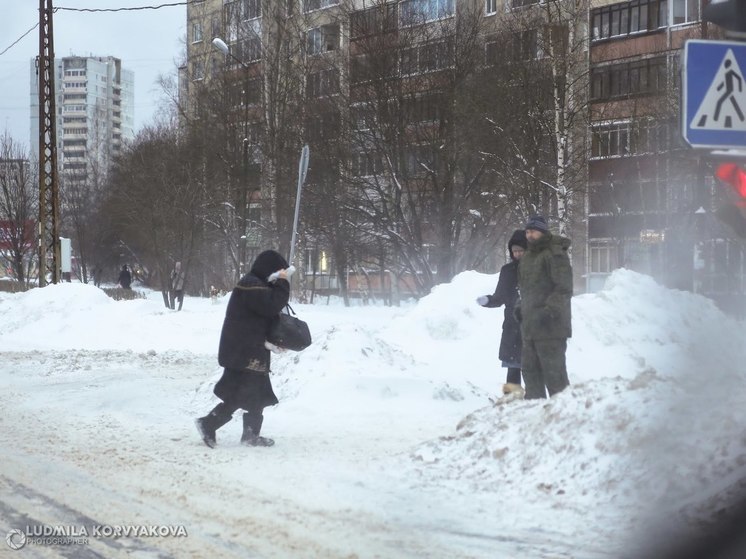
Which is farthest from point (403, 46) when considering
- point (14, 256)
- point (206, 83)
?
point (14, 256)

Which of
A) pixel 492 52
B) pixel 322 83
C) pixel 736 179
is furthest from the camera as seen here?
pixel 322 83

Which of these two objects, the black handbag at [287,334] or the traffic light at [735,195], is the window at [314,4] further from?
the traffic light at [735,195]

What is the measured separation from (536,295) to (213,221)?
33927mm

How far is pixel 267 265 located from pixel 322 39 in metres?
28.9

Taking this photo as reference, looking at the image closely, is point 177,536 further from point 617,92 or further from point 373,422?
point 617,92

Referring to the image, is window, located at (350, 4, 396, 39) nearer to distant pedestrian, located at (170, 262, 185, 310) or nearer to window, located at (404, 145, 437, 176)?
window, located at (404, 145, 437, 176)

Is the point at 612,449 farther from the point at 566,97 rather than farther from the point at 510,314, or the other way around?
the point at 566,97

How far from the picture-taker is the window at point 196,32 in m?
45.9

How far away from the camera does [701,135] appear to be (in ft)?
19.9

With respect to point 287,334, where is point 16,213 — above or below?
above

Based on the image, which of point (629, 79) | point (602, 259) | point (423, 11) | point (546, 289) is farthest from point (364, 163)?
point (546, 289)

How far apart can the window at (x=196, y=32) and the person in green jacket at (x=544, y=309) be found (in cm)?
3907

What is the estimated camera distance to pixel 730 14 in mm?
5656

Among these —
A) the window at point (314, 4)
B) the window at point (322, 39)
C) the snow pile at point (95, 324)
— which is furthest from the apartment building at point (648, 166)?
the snow pile at point (95, 324)
